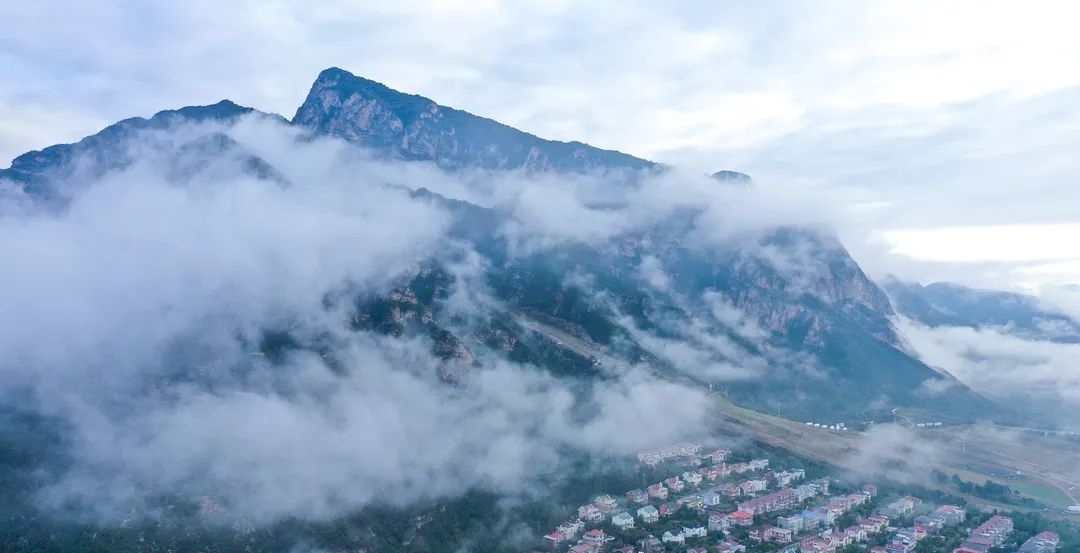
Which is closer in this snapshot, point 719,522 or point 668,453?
point 719,522

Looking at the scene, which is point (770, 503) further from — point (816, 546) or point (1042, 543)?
point (1042, 543)

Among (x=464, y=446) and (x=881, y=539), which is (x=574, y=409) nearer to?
(x=464, y=446)

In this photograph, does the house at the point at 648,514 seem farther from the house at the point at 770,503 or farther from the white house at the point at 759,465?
the white house at the point at 759,465

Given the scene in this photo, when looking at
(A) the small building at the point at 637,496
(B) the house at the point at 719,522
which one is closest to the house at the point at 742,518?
(B) the house at the point at 719,522

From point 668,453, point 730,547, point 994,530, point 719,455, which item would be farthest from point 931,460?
point 730,547

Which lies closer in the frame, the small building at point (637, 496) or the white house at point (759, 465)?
the small building at point (637, 496)

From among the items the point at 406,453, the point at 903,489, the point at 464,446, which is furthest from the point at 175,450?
the point at 903,489
